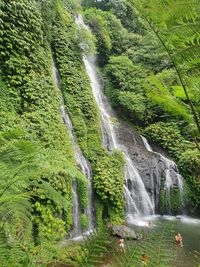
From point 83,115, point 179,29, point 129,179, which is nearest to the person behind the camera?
point 179,29

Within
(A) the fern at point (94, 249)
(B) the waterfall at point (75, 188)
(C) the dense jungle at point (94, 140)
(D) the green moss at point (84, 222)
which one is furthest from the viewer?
(D) the green moss at point (84, 222)

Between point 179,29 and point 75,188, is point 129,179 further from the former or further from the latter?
point 179,29

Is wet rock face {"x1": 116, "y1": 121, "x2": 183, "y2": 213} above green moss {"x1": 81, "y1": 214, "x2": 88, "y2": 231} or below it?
above

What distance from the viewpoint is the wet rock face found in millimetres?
10906

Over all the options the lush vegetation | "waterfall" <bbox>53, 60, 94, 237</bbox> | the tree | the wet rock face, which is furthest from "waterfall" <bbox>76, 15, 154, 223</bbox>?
the tree

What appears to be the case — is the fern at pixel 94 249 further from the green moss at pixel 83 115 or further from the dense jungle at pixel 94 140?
the green moss at pixel 83 115

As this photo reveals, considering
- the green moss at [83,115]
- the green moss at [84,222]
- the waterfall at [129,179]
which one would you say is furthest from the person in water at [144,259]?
the waterfall at [129,179]

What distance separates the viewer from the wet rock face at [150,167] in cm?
1091

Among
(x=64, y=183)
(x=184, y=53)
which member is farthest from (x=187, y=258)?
(x=184, y=53)

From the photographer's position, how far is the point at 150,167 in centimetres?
1131

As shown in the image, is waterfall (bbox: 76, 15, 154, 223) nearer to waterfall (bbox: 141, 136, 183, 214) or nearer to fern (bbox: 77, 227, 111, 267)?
waterfall (bbox: 141, 136, 183, 214)

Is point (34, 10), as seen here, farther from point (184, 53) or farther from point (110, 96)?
point (184, 53)

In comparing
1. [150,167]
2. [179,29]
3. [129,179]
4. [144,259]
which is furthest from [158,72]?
[144,259]

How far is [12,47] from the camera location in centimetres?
860
